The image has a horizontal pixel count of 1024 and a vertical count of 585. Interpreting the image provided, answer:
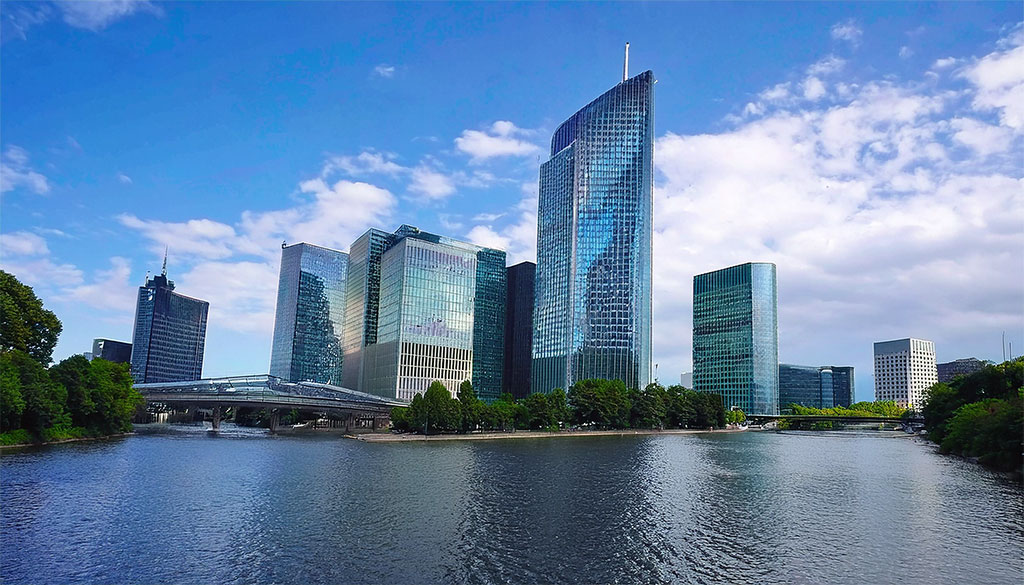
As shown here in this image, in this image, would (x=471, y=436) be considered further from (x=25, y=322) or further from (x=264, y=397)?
(x=25, y=322)

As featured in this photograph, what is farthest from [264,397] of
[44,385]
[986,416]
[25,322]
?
[986,416]

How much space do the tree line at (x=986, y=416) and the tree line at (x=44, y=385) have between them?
117716 millimetres

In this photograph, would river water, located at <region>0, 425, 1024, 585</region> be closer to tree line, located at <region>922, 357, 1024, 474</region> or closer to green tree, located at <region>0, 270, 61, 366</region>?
tree line, located at <region>922, 357, 1024, 474</region>

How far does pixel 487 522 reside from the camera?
47.7m

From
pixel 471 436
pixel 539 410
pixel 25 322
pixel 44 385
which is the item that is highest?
pixel 25 322

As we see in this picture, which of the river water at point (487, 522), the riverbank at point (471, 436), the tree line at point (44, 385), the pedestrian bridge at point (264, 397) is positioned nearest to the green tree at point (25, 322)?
the tree line at point (44, 385)

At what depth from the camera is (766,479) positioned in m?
76.4

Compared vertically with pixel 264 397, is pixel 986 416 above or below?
above

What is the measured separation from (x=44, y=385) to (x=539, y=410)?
9543cm

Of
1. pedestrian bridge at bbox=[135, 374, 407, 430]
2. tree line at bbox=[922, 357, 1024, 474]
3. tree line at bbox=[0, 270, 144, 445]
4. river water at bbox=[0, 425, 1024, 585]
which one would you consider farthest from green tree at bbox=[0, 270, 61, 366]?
tree line at bbox=[922, 357, 1024, 474]

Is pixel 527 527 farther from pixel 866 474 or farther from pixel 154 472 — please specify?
pixel 866 474

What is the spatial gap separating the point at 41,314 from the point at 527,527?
98.8 m

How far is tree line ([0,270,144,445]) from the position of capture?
85.8 m

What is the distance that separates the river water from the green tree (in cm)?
3086
